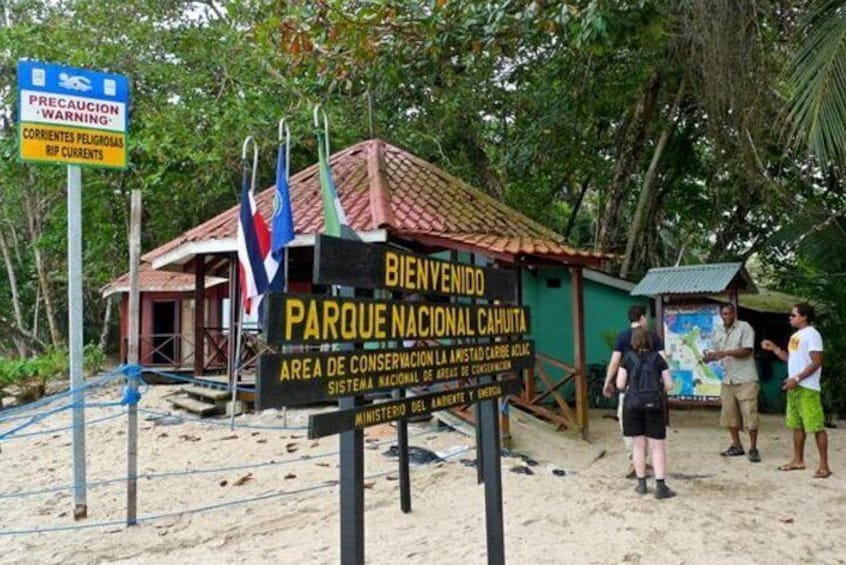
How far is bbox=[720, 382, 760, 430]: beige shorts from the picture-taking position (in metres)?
7.20

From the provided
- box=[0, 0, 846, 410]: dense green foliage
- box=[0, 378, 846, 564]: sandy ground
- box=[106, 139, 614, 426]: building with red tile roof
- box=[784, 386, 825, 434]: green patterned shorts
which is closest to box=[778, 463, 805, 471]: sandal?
box=[0, 378, 846, 564]: sandy ground

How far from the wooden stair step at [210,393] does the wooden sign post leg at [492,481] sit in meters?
7.05

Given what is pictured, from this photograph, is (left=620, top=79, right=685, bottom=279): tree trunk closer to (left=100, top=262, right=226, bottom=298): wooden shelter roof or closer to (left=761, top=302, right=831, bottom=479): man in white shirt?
(left=761, top=302, right=831, bottom=479): man in white shirt

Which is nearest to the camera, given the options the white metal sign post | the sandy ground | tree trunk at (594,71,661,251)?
the sandy ground

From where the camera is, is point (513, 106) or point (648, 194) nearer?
point (513, 106)

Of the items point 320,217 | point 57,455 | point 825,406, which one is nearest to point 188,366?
point 57,455

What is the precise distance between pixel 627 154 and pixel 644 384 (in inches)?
312

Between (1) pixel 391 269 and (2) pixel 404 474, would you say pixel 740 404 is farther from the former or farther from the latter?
(1) pixel 391 269

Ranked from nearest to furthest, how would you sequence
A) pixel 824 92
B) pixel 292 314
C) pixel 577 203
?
pixel 292 314
pixel 824 92
pixel 577 203

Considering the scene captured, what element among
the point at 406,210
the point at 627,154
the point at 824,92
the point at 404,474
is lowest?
the point at 404,474

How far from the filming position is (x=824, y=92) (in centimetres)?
506

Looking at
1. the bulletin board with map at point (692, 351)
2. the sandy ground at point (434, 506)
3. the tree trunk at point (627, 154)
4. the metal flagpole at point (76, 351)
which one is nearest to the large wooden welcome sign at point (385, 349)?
the sandy ground at point (434, 506)

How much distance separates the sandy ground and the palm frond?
2.85 m

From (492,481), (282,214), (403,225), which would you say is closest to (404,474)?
(492,481)
